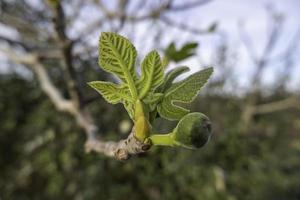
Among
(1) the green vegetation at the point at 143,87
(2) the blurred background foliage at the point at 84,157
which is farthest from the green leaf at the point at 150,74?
(2) the blurred background foliage at the point at 84,157

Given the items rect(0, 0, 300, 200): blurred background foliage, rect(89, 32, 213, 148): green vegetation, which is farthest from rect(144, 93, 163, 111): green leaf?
rect(0, 0, 300, 200): blurred background foliage

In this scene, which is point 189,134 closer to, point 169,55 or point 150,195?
point 169,55

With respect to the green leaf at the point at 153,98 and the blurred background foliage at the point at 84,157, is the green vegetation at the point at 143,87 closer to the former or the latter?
the green leaf at the point at 153,98

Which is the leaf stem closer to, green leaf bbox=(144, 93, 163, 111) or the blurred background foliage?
green leaf bbox=(144, 93, 163, 111)

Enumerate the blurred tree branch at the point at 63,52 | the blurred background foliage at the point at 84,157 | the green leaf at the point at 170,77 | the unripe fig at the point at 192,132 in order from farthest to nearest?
the blurred background foliage at the point at 84,157
the blurred tree branch at the point at 63,52
the green leaf at the point at 170,77
the unripe fig at the point at 192,132

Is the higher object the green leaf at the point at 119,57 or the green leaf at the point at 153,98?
the green leaf at the point at 119,57

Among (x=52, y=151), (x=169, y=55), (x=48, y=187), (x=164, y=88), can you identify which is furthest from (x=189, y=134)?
(x=48, y=187)

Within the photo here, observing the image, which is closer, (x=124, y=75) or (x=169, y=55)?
(x=124, y=75)
